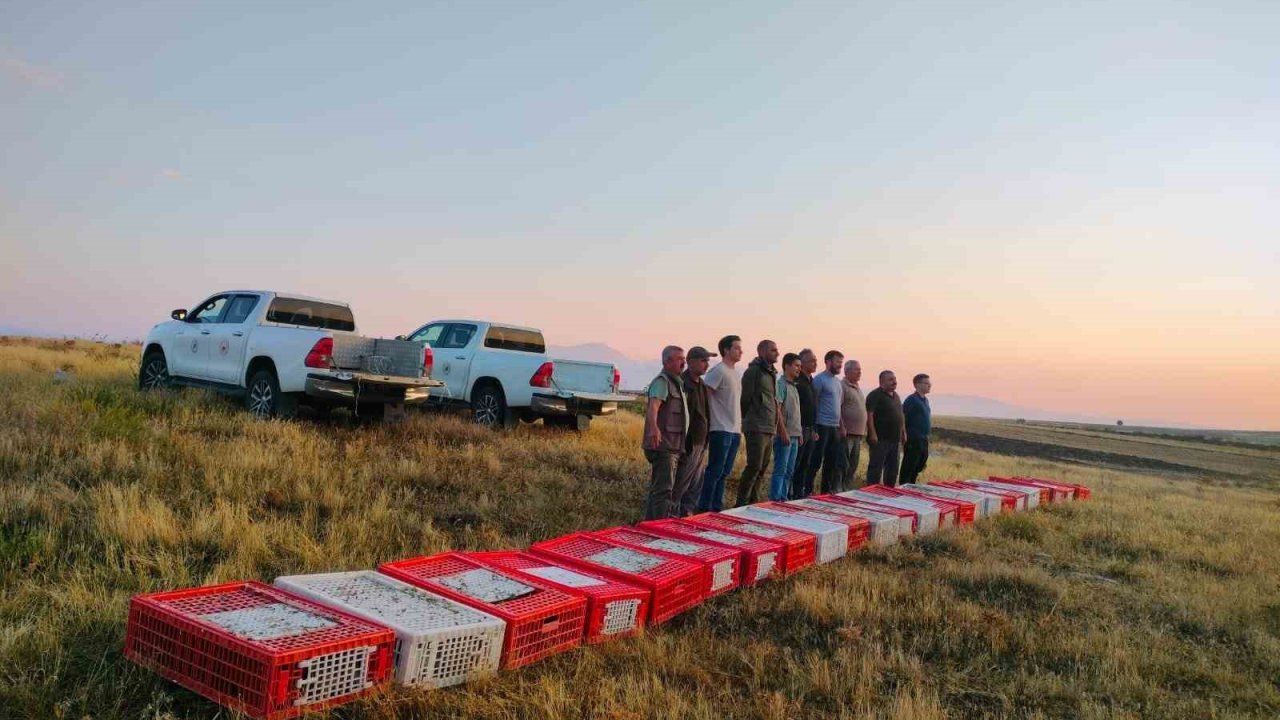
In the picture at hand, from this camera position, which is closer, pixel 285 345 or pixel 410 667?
pixel 410 667

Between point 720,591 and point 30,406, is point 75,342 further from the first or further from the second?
point 720,591

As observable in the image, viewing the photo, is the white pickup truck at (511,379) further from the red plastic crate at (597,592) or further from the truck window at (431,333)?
the red plastic crate at (597,592)

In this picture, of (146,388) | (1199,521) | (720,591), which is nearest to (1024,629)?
(720,591)

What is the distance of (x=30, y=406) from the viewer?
8797mm

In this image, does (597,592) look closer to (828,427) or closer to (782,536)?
(782,536)

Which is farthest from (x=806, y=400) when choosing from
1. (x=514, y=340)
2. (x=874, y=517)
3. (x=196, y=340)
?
(x=196, y=340)

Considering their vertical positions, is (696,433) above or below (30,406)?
above

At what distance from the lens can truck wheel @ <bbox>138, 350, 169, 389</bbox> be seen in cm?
1206

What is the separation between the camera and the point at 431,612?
3.59m

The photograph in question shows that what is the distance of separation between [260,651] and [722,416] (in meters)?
5.58

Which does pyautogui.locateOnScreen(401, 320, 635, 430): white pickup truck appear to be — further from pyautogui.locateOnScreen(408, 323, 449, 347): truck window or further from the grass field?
the grass field

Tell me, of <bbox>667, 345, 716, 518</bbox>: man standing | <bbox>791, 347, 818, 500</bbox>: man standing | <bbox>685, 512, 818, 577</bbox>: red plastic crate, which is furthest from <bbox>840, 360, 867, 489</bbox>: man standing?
<bbox>685, 512, 818, 577</bbox>: red plastic crate

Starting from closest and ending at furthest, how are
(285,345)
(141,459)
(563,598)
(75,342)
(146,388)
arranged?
(563,598), (141,459), (285,345), (146,388), (75,342)

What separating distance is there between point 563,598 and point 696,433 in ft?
11.7
